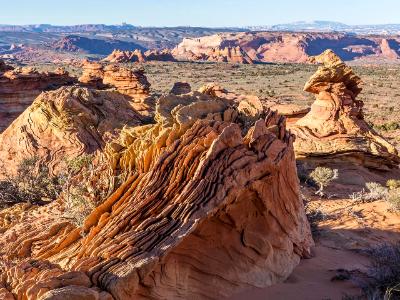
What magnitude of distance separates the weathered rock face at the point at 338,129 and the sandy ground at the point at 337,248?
138 inches

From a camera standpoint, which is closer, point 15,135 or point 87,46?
point 15,135

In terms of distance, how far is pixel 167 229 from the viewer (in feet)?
23.5

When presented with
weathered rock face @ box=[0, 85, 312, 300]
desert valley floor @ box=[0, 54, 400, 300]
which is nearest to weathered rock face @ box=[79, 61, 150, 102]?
desert valley floor @ box=[0, 54, 400, 300]

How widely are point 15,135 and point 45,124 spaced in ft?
3.43

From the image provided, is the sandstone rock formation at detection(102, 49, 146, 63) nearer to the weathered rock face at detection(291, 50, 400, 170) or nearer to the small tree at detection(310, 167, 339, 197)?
the weathered rock face at detection(291, 50, 400, 170)

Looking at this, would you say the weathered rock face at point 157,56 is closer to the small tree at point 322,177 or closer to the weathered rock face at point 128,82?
the weathered rock face at point 128,82

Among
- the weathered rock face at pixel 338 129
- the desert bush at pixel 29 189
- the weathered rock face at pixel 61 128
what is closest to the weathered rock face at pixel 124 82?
the weathered rock face at pixel 61 128

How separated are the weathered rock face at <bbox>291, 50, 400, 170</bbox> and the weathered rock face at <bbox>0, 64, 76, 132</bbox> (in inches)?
657

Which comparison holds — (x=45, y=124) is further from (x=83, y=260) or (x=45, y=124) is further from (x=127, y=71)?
(x=127, y=71)

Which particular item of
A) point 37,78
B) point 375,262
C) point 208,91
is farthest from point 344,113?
point 37,78

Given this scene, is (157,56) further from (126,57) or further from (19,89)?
(19,89)

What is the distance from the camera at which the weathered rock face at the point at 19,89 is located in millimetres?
27750

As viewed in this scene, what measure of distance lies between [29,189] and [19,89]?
17.8 metres

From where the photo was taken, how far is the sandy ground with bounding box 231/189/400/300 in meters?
8.11
